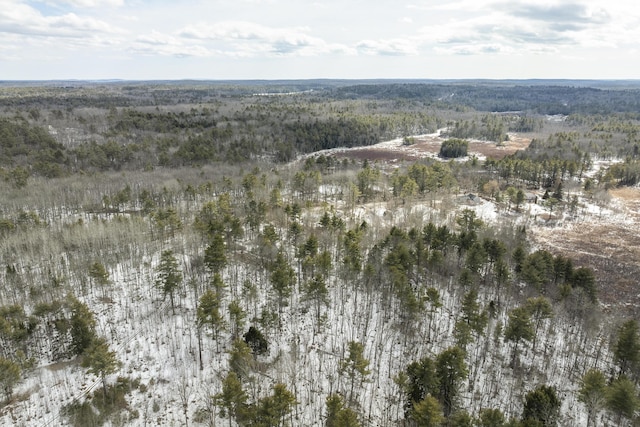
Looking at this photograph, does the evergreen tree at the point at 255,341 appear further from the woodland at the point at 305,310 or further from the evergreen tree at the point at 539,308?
the evergreen tree at the point at 539,308

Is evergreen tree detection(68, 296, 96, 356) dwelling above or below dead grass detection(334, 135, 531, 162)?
below

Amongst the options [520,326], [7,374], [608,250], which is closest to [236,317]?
[7,374]

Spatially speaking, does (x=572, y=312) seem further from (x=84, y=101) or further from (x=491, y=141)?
(x=84, y=101)

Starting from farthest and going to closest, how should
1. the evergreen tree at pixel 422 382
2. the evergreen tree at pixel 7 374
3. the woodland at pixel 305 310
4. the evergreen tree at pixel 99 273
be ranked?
the evergreen tree at pixel 99 273, the woodland at pixel 305 310, the evergreen tree at pixel 422 382, the evergreen tree at pixel 7 374

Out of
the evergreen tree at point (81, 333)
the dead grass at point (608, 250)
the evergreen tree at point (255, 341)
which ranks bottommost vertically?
the dead grass at point (608, 250)

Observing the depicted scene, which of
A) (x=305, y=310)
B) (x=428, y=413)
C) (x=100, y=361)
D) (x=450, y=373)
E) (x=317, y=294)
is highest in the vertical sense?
(x=428, y=413)

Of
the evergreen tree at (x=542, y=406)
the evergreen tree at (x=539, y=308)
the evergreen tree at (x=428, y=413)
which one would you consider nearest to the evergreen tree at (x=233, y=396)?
the evergreen tree at (x=428, y=413)

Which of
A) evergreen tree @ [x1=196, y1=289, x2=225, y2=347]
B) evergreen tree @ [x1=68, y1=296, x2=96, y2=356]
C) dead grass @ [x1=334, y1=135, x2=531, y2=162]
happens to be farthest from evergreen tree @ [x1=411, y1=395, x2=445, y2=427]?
dead grass @ [x1=334, y1=135, x2=531, y2=162]

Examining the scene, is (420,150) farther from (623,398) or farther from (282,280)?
(623,398)

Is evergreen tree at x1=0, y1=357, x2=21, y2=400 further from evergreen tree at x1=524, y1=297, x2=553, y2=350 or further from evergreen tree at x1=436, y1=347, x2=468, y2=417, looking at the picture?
evergreen tree at x1=524, y1=297, x2=553, y2=350

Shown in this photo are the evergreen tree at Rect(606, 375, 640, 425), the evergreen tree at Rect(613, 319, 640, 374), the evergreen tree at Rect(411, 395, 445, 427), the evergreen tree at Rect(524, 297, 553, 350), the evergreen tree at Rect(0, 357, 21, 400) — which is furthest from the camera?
the evergreen tree at Rect(524, 297, 553, 350)

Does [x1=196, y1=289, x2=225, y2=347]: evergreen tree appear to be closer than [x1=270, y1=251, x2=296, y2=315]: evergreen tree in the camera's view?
Yes
